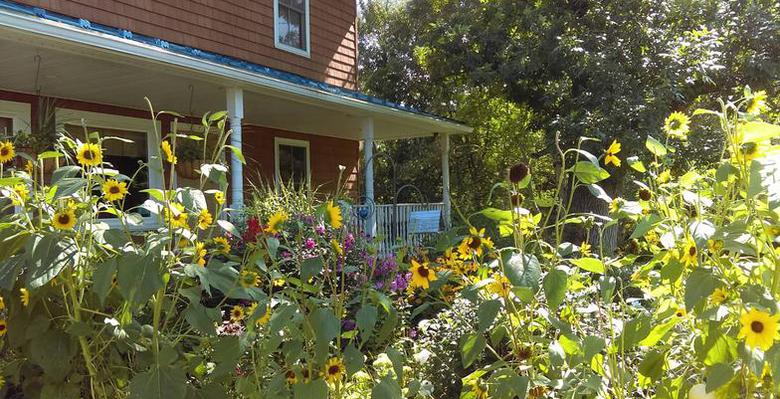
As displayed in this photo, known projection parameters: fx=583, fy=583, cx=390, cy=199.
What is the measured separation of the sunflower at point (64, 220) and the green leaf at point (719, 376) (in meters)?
1.72

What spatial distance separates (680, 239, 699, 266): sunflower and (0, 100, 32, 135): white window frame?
6475 mm

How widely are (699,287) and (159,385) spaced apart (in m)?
1.41

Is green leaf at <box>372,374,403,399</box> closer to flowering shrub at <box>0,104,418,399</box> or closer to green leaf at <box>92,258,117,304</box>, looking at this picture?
flowering shrub at <box>0,104,418,399</box>

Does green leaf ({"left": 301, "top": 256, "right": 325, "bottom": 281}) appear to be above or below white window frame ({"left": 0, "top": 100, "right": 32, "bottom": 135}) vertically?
below

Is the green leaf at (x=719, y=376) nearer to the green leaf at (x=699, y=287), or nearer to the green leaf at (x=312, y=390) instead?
the green leaf at (x=699, y=287)

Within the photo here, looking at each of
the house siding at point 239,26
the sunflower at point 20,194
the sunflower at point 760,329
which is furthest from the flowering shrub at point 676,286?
the house siding at point 239,26

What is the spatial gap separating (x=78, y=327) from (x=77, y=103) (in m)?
5.99

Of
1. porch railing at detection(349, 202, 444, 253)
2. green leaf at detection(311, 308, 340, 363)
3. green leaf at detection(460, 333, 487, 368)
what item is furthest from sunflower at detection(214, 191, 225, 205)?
porch railing at detection(349, 202, 444, 253)

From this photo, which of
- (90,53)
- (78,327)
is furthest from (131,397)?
(90,53)

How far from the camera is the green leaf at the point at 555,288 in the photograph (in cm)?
146

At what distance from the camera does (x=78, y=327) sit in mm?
1714

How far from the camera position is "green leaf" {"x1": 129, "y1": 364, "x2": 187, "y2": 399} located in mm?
1580

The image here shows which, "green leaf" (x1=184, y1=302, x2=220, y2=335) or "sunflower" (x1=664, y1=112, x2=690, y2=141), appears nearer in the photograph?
"green leaf" (x1=184, y1=302, x2=220, y2=335)

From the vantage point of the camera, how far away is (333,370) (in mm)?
1735
